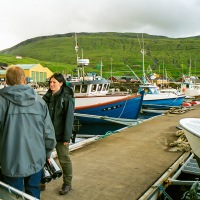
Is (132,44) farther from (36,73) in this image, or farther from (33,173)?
(33,173)

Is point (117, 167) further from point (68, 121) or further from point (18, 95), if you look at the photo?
point (18, 95)

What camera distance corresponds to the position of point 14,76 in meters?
2.83

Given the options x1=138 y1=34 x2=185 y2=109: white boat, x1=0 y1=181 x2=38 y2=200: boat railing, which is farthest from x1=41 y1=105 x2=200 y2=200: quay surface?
x1=138 y1=34 x2=185 y2=109: white boat

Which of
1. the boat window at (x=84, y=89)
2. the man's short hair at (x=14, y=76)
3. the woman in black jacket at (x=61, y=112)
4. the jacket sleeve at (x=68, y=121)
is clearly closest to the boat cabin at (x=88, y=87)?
the boat window at (x=84, y=89)

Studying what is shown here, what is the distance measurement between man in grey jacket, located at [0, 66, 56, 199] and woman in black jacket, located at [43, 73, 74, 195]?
962 millimetres

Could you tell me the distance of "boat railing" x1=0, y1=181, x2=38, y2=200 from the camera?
8.84ft

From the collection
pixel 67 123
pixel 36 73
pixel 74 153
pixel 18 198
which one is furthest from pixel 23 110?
pixel 36 73

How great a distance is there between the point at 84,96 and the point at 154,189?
1140 cm

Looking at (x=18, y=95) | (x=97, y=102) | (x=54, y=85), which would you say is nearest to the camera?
(x=18, y=95)

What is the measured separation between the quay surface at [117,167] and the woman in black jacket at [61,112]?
631 millimetres

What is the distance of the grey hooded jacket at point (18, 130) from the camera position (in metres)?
2.74

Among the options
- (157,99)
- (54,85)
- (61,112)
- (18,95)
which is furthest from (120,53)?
(18,95)

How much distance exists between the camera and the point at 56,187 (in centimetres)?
453

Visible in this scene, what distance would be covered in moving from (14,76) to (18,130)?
0.54 meters
